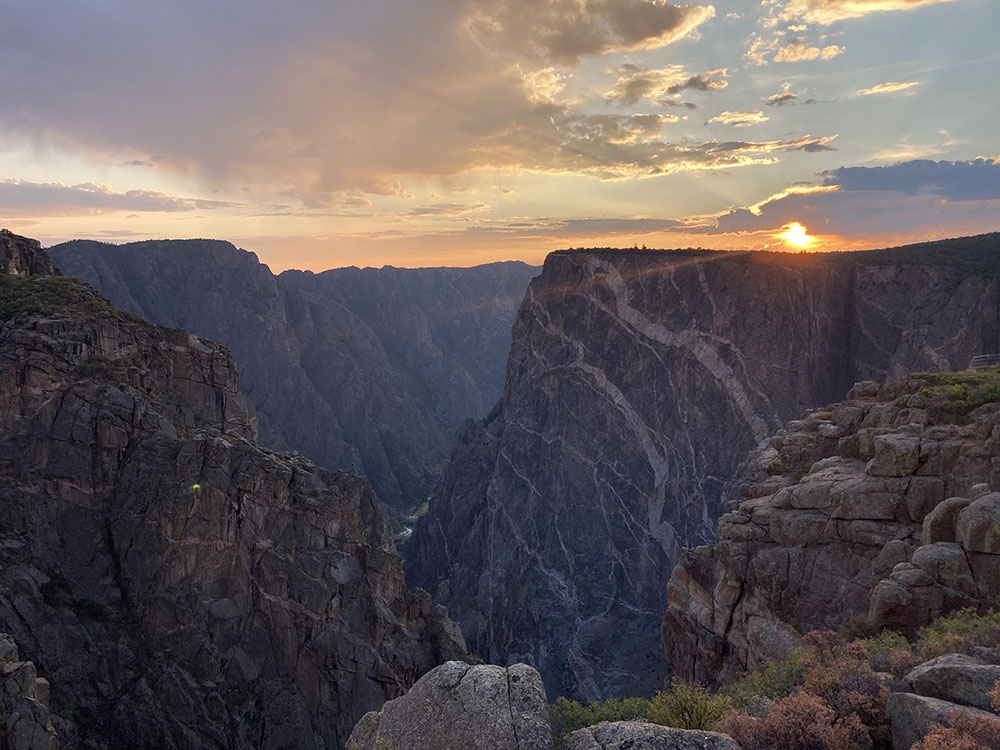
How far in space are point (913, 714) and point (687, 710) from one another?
363 centimetres

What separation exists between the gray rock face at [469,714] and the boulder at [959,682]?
19.7ft

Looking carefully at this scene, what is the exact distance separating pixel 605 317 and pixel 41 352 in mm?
52119

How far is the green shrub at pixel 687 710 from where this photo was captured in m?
10.8

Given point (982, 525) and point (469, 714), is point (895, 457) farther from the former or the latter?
point (469, 714)

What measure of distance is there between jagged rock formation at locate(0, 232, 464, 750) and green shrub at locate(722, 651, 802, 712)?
2831 cm

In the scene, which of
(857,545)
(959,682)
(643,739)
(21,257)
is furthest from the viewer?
(21,257)

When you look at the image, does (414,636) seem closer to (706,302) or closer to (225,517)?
(225,517)

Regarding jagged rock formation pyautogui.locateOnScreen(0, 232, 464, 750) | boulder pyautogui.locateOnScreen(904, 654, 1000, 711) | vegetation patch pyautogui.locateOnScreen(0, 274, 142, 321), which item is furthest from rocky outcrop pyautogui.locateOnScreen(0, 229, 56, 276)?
boulder pyautogui.locateOnScreen(904, 654, 1000, 711)

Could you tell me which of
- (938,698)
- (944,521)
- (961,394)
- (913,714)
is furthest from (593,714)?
(961,394)

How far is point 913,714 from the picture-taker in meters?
8.89

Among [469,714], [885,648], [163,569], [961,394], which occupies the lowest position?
[163,569]

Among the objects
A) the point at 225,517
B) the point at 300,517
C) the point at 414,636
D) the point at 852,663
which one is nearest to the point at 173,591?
the point at 225,517

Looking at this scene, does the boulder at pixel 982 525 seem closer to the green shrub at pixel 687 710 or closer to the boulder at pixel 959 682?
the boulder at pixel 959 682

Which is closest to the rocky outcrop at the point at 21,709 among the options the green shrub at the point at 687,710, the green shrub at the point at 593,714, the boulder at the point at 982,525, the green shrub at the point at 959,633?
the green shrub at the point at 593,714
